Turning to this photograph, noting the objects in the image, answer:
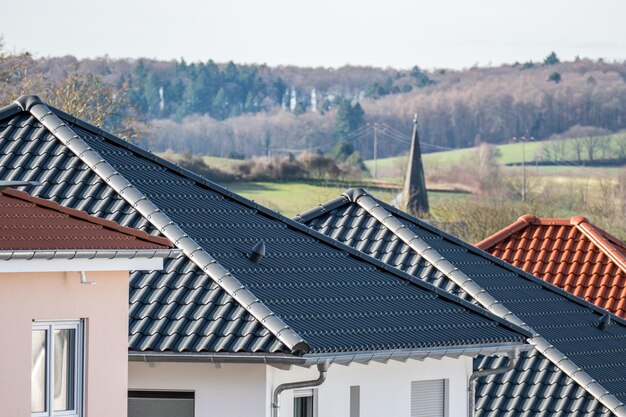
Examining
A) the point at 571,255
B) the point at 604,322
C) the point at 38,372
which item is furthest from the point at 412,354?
the point at 571,255

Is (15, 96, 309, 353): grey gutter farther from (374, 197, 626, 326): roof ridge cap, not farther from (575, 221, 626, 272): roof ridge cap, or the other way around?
(575, 221, 626, 272): roof ridge cap

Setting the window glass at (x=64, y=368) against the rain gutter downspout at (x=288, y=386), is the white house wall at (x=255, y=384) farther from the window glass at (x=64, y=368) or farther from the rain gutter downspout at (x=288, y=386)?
the window glass at (x=64, y=368)

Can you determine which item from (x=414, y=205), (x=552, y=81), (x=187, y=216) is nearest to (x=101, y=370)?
(x=187, y=216)

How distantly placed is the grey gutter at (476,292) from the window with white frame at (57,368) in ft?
30.1

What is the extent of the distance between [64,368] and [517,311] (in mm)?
10957

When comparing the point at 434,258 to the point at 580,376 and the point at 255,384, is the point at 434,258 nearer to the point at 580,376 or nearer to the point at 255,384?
the point at 580,376

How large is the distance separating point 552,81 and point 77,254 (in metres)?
179

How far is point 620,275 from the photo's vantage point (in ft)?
98.6

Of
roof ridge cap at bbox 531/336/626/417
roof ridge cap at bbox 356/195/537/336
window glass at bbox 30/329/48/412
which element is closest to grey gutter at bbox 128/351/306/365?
window glass at bbox 30/329/48/412

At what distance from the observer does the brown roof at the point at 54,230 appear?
1317cm

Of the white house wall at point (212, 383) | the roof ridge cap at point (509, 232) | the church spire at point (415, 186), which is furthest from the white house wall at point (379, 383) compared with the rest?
the church spire at point (415, 186)

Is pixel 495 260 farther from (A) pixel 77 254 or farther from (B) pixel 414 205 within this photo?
(B) pixel 414 205

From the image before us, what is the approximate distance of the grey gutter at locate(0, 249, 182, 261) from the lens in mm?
12836

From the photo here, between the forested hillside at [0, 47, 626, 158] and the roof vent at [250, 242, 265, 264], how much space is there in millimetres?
138588
